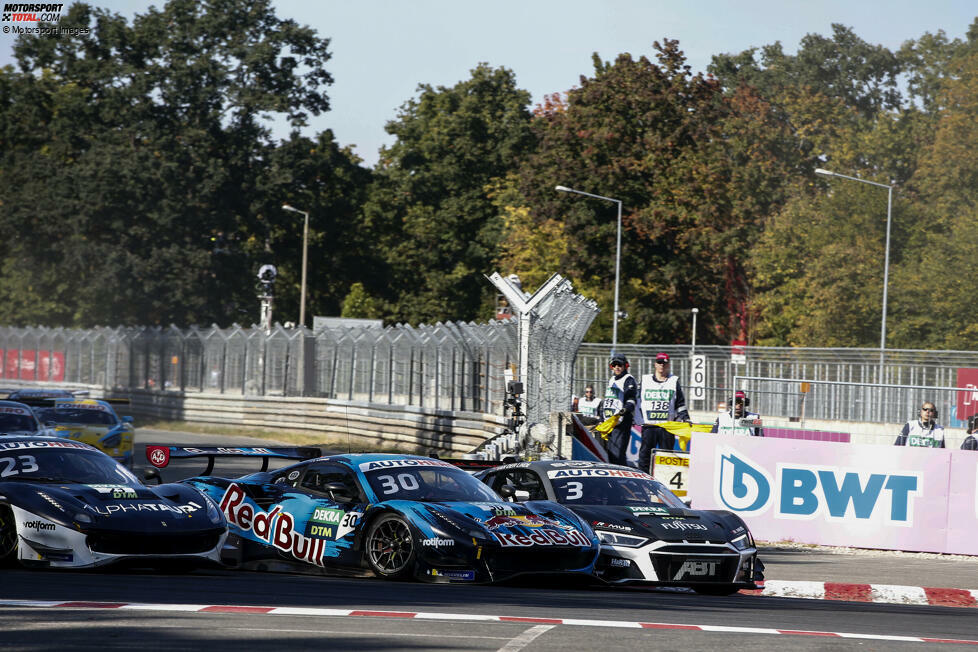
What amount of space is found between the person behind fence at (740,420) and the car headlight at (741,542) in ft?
19.8

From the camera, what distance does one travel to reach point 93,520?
1021 centimetres

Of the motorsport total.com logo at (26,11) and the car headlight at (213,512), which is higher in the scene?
the motorsport total.com logo at (26,11)

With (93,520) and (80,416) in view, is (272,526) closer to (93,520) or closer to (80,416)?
(93,520)

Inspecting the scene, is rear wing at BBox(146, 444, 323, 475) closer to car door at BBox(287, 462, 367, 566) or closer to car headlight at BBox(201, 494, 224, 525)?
car door at BBox(287, 462, 367, 566)

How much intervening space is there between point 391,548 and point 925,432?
8377 millimetres

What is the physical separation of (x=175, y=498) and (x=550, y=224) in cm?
4710

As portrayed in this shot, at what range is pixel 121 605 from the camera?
826cm

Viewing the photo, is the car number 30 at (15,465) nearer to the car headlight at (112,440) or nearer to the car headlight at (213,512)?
the car headlight at (213,512)

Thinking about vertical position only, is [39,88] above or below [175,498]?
above

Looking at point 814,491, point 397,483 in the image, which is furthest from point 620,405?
point 397,483

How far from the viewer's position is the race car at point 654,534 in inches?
432

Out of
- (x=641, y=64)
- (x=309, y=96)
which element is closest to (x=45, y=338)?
(x=309, y=96)

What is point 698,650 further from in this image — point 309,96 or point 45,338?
point 309,96

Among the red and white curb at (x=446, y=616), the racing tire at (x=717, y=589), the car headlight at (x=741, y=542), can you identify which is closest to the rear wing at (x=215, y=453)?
the racing tire at (x=717, y=589)
